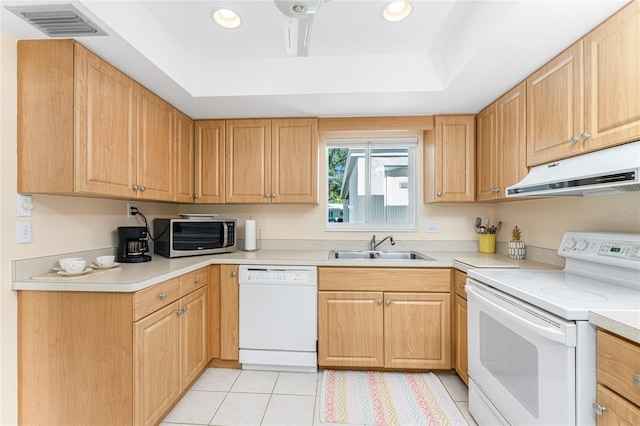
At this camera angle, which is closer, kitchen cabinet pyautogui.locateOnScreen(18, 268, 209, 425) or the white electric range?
the white electric range

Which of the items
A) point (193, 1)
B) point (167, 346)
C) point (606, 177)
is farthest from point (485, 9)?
point (167, 346)

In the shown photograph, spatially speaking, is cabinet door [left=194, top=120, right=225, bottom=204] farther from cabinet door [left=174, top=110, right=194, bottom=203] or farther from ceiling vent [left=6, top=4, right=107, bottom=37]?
ceiling vent [left=6, top=4, right=107, bottom=37]

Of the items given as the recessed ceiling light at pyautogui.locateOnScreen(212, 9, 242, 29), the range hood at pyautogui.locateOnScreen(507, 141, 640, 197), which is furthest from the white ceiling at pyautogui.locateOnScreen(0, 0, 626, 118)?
the range hood at pyautogui.locateOnScreen(507, 141, 640, 197)

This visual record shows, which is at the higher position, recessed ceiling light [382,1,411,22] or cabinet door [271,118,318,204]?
recessed ceiling light [382,1,411,22]

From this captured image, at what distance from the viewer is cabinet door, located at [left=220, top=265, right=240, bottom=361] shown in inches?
88.2

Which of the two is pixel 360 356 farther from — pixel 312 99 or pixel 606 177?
pixel 312 99

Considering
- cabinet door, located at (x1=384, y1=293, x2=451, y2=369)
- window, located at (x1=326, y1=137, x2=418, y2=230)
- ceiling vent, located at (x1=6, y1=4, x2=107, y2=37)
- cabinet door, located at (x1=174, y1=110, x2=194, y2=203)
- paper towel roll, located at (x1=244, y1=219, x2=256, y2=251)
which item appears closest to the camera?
ceiling vent, located at (x1=6, y1=4, x2=107, y2=37)

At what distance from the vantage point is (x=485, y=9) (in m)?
1.43

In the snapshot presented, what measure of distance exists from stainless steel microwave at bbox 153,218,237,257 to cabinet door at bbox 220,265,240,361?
34 cm

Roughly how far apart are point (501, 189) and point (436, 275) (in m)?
0.76

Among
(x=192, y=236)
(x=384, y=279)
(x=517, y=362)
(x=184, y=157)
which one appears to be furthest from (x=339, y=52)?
(x=517, y=362)

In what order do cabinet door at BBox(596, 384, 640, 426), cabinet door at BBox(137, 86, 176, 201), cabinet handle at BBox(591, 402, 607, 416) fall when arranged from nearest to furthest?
cabinet door at BBox(596, 384, 640, 426), cabinet handle at BBox(591, 402, 607, 416), cabinet door at BBox(137, 86, 176, 201)

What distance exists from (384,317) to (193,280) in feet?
4.55

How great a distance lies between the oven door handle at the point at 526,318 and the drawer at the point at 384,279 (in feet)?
1.72
